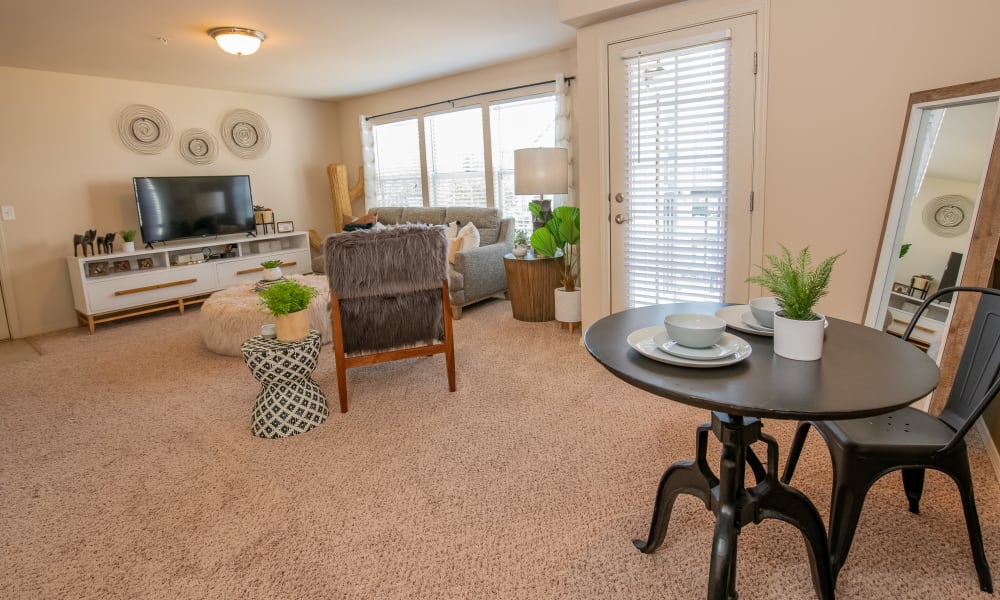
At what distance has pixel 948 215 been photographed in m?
2.23

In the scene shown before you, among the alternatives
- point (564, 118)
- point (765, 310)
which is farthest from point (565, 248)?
point (765, 310)

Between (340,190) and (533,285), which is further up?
(340,190)

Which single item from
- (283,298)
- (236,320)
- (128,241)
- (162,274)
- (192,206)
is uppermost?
(192,206)

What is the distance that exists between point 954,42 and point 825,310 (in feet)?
4.26

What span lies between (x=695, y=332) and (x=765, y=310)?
1.09 ft

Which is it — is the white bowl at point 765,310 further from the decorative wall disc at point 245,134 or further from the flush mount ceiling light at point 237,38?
the decorative wall disc at point 245,134

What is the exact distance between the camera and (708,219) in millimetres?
3053

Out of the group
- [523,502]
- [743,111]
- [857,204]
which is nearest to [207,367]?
[523,502]

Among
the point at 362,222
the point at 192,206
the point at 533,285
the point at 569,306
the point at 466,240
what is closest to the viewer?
the point at 569,306

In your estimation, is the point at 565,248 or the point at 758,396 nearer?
the point at 758,396

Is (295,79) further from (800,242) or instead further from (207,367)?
(800,242)

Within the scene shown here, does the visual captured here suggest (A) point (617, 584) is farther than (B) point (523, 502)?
No

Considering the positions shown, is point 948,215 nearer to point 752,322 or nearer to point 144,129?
point 752,322

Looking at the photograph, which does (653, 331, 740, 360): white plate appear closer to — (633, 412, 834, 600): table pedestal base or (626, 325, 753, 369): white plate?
(626, 325, 753, 369): white plate
